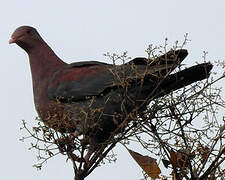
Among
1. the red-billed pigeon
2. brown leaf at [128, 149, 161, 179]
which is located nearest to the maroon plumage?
the red-billed pigeon

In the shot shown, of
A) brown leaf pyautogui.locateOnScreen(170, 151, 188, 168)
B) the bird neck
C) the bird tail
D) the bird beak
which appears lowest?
brown leaf pyautogui.locateOnScreen(170, 151, 188, 168)

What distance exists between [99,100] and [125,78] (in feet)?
4.14

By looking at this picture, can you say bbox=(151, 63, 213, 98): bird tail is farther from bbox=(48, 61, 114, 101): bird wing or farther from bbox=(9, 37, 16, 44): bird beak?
bbox=(9, 37, 16, 44): bird beak

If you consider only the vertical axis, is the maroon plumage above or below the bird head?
below

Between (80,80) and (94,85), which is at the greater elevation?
(80,80)

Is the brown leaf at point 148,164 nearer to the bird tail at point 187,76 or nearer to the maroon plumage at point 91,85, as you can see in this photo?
the maroon plumage at point 91,85

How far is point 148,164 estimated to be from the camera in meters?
3.57

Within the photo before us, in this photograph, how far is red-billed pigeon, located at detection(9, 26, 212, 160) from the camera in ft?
11.0

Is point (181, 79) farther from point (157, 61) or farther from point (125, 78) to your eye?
point (125, 78)

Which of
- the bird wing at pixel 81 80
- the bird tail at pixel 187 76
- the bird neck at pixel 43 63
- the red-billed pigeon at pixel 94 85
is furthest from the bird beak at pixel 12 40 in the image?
the bird tail at pixel 187 76

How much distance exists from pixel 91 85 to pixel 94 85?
0.05 meters

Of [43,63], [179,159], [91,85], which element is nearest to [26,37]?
[43,63]

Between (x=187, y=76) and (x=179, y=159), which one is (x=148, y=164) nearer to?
(x=179, y=159)

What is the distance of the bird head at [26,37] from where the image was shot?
5781mm
